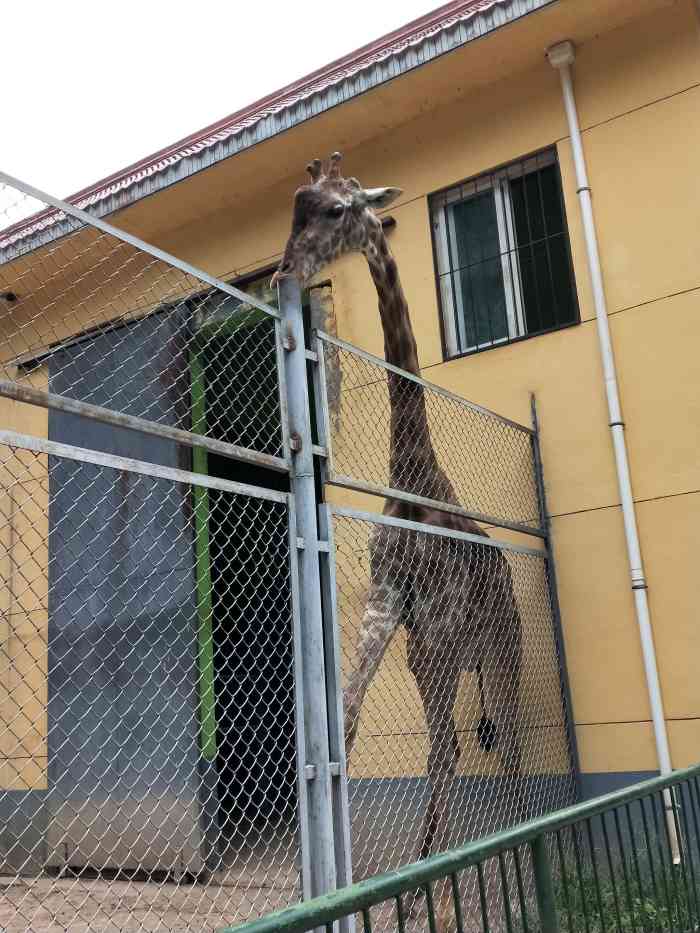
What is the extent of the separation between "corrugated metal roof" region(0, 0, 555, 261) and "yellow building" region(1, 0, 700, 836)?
19 millimetres

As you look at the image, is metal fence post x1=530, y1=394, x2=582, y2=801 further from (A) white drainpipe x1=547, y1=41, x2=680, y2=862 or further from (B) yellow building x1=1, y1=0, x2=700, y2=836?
(A) white drainpipe x1=547, y1=41, x2=680, y2=862

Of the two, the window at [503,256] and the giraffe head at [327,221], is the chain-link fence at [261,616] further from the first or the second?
the window at [503,256]

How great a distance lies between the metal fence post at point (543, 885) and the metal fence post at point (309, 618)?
118 cm

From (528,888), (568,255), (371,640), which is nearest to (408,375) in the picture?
(371,640)

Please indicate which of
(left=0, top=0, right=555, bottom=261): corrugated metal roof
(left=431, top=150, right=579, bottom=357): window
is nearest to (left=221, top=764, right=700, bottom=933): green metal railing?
(left=431, top=150, right=579, bottom=357): window

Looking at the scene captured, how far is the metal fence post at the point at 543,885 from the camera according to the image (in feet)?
7.37

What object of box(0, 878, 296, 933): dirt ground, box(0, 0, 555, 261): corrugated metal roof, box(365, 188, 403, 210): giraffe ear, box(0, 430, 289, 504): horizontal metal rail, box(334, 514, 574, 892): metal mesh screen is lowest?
box(0, 878, 296, 933): dirt ground

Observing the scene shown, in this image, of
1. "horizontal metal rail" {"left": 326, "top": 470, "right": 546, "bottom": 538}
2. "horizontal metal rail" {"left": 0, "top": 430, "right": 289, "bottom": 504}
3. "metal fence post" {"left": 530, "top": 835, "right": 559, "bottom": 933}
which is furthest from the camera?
"horizontal metal rail" {"left": 326, "top": 470, "right": 546, "bottom": 538}

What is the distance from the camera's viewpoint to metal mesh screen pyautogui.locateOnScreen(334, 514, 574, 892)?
4.99m

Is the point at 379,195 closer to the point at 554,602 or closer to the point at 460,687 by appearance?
the point at 554,602

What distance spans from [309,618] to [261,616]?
612cm

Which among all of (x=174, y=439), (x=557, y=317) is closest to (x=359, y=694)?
(x=174, y=439)

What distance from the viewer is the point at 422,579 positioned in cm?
506

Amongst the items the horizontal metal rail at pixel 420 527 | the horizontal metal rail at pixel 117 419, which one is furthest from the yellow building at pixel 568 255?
the horizontal metal rail at pixel 117 419
